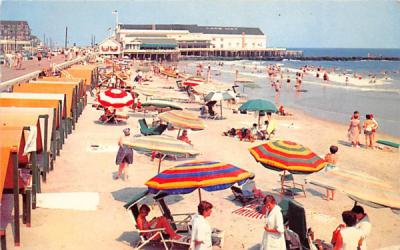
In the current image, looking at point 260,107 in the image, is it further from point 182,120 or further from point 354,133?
point 182,120

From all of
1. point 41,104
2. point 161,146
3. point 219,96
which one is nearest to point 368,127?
point 219,96

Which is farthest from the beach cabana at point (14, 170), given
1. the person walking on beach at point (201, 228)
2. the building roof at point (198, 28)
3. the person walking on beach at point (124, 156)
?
the building roof at point (198, 28)

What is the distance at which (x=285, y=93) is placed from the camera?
1674 inches

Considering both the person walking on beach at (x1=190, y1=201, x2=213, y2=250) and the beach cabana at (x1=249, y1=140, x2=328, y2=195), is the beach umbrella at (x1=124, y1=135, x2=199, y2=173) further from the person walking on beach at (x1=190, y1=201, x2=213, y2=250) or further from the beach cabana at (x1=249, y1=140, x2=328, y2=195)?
the person walking on beach at (x1=190, y1=201, x2=213, y2=250)

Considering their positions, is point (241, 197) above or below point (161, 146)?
below

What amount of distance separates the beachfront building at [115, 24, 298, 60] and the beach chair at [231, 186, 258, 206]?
10225cm

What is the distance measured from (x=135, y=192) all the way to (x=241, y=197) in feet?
8.05

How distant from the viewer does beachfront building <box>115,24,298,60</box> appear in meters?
112

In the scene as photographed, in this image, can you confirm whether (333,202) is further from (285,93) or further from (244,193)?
(285,93)

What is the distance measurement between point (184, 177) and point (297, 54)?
15212 cm

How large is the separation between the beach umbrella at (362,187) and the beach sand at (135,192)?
867 mm

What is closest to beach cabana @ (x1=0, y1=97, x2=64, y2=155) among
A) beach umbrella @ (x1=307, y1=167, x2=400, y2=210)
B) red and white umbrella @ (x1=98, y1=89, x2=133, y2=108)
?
red and white umbrella @ (x1=98, y1=89, x2=133, y2=108)

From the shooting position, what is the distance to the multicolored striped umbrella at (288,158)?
910 cm

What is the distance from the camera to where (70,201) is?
384 inches
